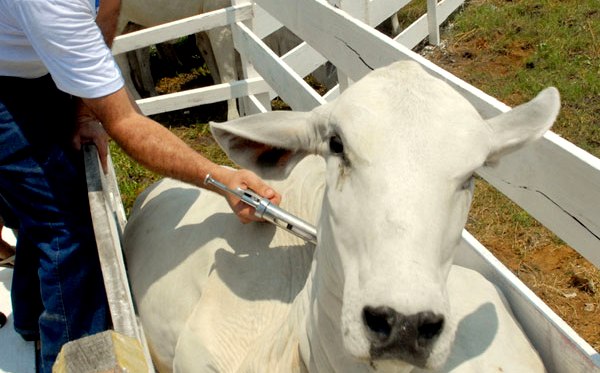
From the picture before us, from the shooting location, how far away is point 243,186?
8.64 ft

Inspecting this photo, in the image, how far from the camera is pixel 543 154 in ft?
7.96

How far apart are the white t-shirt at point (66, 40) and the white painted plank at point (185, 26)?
9.11 feet

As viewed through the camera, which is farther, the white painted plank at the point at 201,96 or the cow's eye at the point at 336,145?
the white painted plank at the point at 201,96

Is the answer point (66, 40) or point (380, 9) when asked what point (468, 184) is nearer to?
point (66, 40)

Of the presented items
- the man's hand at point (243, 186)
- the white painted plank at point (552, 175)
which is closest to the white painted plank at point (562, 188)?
the white painted plank at point (552, 175)

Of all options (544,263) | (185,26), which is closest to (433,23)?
(185,26)

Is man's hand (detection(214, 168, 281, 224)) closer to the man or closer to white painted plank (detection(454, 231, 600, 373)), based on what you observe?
the man

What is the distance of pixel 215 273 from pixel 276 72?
2191 mm

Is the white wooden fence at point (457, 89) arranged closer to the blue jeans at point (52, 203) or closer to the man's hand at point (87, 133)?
the man's hand at point (87, 133)

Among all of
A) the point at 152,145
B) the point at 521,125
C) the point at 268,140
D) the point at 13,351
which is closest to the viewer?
the point at 521,125

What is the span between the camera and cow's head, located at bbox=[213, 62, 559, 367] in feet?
5.71

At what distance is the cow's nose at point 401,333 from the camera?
5.56 feet

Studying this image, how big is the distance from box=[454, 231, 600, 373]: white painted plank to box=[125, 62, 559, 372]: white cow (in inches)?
2.6

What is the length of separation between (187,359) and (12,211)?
105 centimetres
